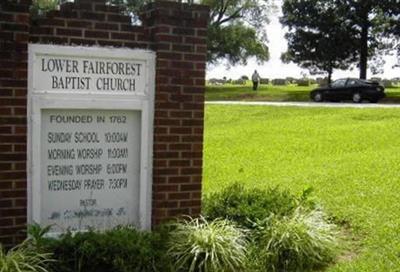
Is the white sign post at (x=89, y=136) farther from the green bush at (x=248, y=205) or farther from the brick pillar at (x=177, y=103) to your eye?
the green bush at (x=248, y=205)

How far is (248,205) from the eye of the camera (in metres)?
6.76

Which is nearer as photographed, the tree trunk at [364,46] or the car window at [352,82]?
the car window at [352,82]

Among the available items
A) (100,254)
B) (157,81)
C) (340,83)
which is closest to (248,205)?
(157,81)

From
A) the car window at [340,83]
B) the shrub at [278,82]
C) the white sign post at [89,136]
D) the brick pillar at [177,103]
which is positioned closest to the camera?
the white sign post at [89,136]

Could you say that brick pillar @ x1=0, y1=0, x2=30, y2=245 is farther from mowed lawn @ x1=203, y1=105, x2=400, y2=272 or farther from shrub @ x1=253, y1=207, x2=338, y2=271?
mowed lawn @ x1=203, y1=105, x2=400, y2=272

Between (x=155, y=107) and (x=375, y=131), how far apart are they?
11.8 metres

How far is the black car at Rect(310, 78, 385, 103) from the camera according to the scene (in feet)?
106

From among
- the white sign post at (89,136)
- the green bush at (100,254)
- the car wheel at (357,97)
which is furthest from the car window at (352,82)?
the green bush at (100,254)

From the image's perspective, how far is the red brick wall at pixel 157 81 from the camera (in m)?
5.46

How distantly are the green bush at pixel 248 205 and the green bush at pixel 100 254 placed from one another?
1329 mm

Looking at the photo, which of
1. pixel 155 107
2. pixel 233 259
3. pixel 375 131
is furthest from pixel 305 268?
pixel 375 131

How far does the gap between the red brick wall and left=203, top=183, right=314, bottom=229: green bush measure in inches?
17.7

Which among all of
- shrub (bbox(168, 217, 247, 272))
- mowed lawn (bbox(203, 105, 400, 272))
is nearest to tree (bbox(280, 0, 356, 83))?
mowed lawn (bbox(203, 105, 400, 272))

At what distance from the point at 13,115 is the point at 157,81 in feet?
4.50
